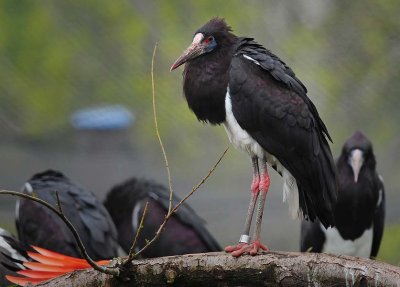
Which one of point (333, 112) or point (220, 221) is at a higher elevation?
point (333, 112)

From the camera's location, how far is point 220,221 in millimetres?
6238

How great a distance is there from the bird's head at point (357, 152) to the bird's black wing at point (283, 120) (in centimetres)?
161

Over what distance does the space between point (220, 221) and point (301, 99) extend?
2.21 m

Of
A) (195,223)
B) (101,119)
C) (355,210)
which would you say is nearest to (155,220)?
(195,223)

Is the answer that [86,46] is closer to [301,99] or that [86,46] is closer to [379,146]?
[379,146]

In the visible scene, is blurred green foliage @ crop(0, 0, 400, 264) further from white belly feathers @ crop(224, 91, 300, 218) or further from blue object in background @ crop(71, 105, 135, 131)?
white belly feathers @ crop(224, 91, 300, 218)

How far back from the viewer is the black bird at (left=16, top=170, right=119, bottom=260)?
5.04 m

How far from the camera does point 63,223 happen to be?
5121mm

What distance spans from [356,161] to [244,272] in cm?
243

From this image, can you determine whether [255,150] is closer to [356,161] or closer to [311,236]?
[356,161]

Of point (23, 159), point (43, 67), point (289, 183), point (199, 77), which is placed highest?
point (43, 67)

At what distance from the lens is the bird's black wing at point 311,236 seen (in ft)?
19.6

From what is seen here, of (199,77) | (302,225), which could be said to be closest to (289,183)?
(199,77)

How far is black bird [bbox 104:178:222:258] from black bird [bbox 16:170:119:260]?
53 cm
